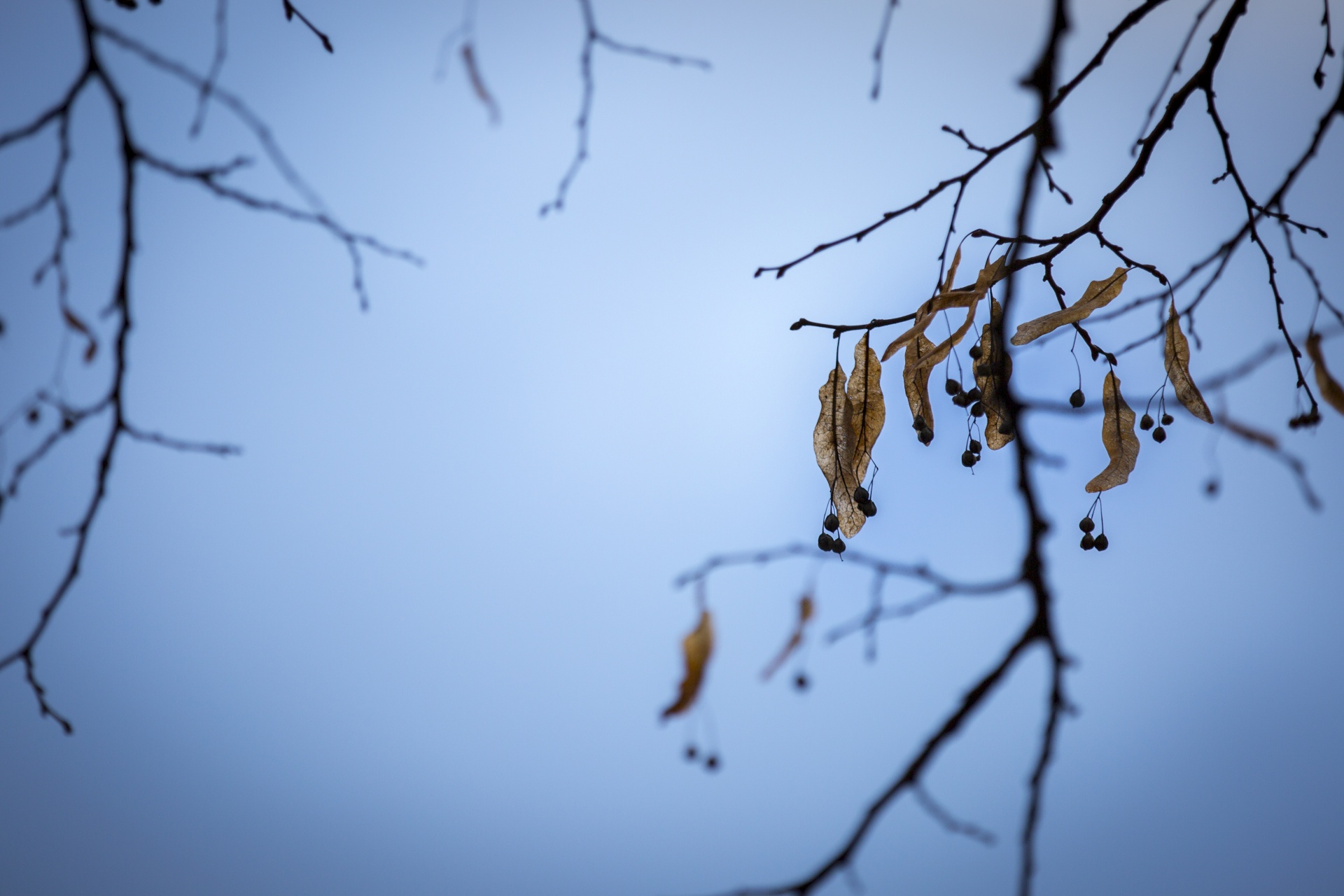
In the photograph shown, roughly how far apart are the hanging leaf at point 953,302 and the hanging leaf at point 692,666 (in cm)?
85

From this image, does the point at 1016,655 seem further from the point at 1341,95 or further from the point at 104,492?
the point at 104,492

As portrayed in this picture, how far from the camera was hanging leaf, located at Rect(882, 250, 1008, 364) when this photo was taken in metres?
0.56

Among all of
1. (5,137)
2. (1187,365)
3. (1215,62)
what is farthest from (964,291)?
(5,137)

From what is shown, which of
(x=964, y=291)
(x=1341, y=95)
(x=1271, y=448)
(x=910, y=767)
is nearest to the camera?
(x=964, y=291)

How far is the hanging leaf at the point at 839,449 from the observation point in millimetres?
645

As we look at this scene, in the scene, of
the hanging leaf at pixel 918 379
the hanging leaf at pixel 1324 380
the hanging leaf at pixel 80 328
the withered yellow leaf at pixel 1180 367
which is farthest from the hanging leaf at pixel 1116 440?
the hanging leaf at pixel 80 328

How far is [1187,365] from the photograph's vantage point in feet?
2.22

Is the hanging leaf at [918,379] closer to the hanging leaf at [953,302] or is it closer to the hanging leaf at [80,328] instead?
the hanging leaf at [953,302]

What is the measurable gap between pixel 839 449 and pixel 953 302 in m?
0.15

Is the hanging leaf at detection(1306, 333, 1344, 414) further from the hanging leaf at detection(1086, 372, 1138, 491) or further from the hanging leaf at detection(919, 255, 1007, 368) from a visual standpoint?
the hanging leaf at detection(919, 255, 1007, 368)

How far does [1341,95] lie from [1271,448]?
23.1 inches

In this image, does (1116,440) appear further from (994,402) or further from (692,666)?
(692,666)

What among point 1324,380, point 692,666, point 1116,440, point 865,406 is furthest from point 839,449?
point 692,666

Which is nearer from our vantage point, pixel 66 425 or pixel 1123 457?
pixel 1123 457
